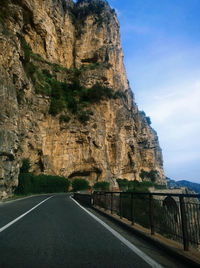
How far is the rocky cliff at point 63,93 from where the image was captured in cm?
3100

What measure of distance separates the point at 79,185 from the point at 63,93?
2407cm

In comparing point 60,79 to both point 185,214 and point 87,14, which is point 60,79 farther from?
point 185,214

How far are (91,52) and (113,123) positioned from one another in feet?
82.5

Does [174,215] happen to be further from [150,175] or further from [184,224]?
[150,175]

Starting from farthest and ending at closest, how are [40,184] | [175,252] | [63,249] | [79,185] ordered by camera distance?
[79,185], [40,184], [63,249], [175,252]

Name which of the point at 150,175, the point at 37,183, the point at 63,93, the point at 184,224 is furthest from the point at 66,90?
the point at 184,224

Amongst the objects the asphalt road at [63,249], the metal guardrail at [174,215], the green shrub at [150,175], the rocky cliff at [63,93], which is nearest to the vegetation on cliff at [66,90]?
the rocky cliff at [63,93]

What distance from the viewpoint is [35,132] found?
44.5 m

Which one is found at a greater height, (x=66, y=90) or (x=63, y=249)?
(x=66, y=90)

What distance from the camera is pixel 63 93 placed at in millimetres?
60094

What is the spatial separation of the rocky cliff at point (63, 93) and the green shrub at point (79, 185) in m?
2.38

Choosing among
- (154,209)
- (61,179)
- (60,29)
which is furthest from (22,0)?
(154,209)

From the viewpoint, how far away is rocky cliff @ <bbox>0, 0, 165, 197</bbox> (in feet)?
102

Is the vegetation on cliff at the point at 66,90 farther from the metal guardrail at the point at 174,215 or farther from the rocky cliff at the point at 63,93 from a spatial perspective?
the metal guardrail at the point at 174,215
